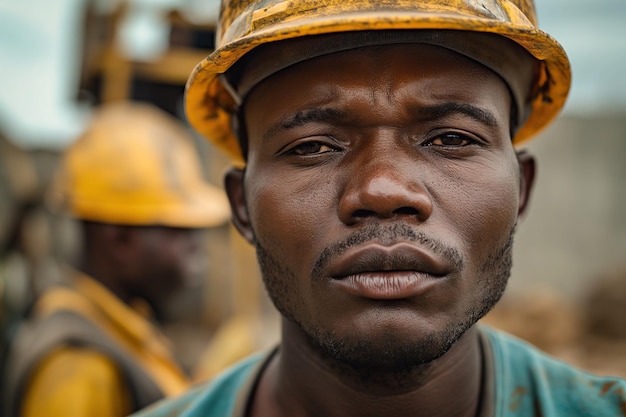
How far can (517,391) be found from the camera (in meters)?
2.24

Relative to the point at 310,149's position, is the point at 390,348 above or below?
below

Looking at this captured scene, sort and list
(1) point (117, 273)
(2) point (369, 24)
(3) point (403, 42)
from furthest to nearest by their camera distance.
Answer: (1) point (117, 273) → (3) point (403, 42) → (2) point (369, 24)

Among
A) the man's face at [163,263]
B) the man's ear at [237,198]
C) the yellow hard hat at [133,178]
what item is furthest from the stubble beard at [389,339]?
the yellow hard hat at [133,178]

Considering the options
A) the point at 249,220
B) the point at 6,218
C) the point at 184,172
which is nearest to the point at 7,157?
the point at 6,218

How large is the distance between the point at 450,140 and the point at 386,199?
0.31m

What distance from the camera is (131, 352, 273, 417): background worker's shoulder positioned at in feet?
8.04

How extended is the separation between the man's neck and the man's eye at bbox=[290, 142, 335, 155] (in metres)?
0.59

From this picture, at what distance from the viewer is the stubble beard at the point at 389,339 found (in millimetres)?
1902

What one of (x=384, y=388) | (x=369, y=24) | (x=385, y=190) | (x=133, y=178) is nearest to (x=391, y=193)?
(x=385, y=190)

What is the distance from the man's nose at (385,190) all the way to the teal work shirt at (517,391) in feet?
2.14

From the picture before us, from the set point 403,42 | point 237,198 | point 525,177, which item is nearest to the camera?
point 403,42

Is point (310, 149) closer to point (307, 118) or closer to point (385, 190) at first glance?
point (307, 118)

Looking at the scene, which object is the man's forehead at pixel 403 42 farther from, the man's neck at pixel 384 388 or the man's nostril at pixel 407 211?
the man's neck at pixel 384 388

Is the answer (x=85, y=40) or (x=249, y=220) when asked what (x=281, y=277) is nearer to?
(x=249, y=220)
